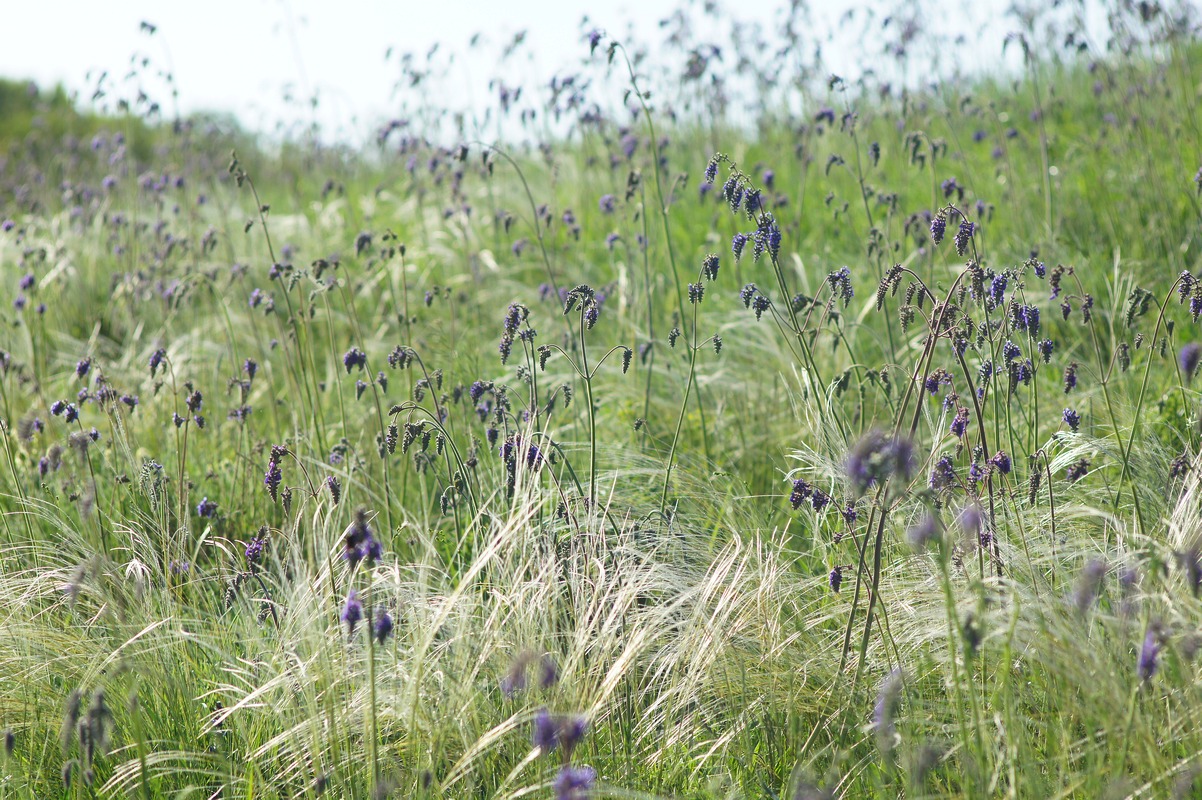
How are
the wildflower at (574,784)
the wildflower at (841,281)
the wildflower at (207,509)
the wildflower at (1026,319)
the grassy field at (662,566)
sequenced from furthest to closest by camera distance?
the wildflower at (207,509) < the wildflower at (841,281) < the wildflower at (1026,319) < the grassy field at (662,566) < the wildflower at (574,784)

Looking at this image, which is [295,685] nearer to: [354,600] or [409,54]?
[354,600]

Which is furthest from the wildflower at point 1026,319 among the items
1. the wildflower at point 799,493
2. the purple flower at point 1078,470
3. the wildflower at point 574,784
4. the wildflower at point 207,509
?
the wildflower at point 207,509

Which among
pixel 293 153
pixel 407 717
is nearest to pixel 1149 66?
pixel 407 717

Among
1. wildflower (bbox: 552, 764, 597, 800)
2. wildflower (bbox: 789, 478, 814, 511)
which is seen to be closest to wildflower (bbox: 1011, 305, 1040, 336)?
wildflower (bbox: 789, 478, 814, 511)

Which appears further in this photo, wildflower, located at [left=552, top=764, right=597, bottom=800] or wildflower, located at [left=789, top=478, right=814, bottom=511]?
wildflower, located at [left=789, top=478, right=814, bottom=511]

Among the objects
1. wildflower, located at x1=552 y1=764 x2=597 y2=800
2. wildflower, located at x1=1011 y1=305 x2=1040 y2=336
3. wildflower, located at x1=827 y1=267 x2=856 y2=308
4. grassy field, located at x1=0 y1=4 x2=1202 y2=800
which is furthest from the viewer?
wildflower, located at x1=827 y1=267 x2=856 y2=308

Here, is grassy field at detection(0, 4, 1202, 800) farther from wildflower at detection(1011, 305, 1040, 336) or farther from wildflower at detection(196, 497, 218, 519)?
wildflower at detection(196, 497, 218, 519)

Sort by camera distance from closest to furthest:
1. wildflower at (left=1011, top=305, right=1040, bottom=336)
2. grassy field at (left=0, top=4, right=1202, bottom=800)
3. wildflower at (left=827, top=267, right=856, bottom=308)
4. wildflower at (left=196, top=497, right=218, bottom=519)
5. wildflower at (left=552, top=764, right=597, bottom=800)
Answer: wildflower at (left=552, top=764, right=597, bottom=800) < grassy field at (left=0, top=4, right=1202, bottom=800) < wildflower at (left=1011, top=305, right=1040, bottom=336) < wildflower at (left=827, top=267, right=856, bottom=308) < wildflower at (left=196, top=497, right=218, bottom=519)

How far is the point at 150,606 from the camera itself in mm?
2389

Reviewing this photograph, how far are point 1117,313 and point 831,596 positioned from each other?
2.01 meters

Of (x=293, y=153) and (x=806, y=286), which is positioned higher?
(x=293, y=153)

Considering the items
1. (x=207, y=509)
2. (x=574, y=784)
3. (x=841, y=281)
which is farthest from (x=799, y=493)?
(x=207, y=509)

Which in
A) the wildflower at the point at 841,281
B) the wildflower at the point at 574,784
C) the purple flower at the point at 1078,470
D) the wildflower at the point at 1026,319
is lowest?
the wildflower at the point at 574,784

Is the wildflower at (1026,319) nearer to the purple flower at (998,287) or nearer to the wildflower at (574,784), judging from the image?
the purple flower at (998,287)
